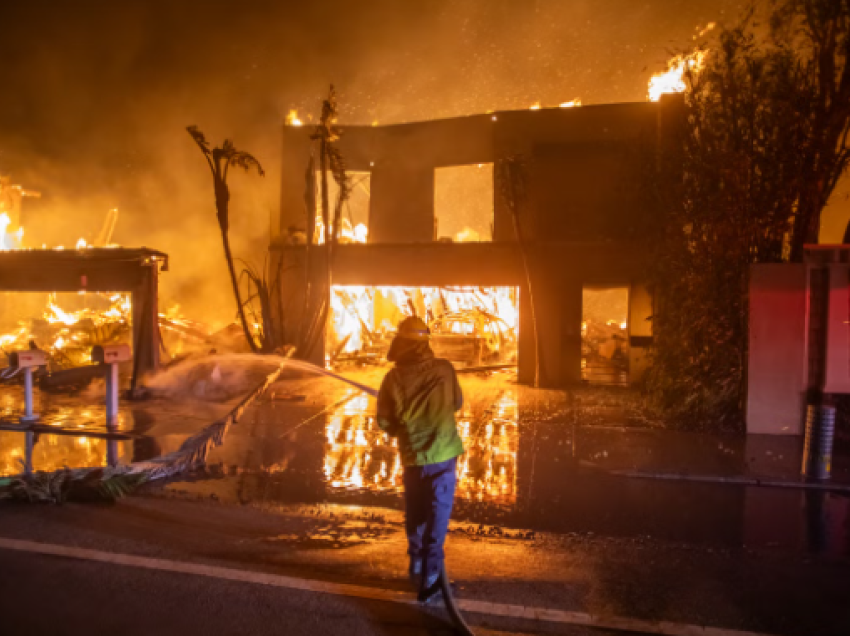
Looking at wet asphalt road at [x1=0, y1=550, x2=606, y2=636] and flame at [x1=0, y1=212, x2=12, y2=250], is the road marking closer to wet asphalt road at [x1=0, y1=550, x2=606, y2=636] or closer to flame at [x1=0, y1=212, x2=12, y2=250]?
wet asphalt road at [x1=0, y1=550, x2=606, y2=636]

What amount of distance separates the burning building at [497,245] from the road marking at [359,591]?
8.63 m

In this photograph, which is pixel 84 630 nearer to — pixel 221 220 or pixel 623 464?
pixel 623 464

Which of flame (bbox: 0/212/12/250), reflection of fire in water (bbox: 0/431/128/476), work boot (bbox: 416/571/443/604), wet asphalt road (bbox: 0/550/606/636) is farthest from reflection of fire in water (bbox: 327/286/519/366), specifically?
work boot (bbox: 416/571/443/604)

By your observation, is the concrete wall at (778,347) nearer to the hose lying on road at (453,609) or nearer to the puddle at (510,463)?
the puddle at (510,463)

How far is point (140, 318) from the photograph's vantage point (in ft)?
43.1

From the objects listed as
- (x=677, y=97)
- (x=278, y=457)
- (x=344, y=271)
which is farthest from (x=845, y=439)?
(x=344, y=271)

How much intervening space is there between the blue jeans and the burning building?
8.55 m

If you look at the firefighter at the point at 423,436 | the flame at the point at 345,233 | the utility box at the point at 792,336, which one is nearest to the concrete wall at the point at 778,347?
the utility box at the point at 792,336

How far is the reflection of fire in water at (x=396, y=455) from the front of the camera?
708 centimetres

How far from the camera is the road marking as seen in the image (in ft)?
12.9

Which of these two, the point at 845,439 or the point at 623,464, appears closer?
the point at 623,464

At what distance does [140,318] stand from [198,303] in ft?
41.8

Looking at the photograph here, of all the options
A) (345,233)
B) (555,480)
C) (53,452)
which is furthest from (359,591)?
(345,233)

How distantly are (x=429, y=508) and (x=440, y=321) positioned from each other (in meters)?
15.1
